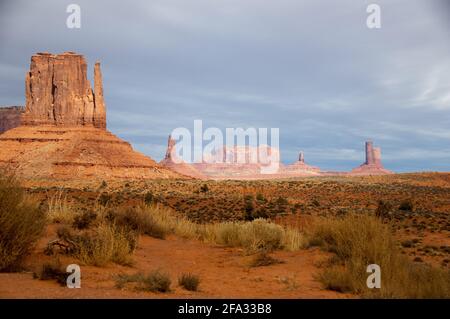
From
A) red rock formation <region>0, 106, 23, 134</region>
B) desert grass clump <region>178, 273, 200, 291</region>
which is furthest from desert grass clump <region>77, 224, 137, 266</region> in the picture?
red rock formation <region>0, 106, 23, 134</region>

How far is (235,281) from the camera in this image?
9.16 metres

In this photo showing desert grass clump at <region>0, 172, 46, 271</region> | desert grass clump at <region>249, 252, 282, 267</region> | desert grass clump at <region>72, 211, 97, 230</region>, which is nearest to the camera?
desert grass clump at <region>0, 172, 46, 271</region>

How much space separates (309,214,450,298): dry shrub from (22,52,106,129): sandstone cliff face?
10835cm

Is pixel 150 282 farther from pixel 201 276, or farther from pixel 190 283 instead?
pixel 201 276

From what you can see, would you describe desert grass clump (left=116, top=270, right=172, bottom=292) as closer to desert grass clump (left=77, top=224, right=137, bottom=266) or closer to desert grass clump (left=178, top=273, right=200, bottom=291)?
desert grass clump (left=178, top=273, right=200, bottom=291)

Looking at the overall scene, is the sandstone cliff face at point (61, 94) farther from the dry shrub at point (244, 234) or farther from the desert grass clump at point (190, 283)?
the desert grass clump at point (190, 283)

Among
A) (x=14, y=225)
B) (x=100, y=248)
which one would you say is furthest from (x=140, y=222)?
(x=14, y=225)

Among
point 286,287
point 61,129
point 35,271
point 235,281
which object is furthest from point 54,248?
point 61,129

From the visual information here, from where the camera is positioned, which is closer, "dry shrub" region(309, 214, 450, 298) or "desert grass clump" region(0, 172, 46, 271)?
"dry shrub" region(309, 214, 450, 298)

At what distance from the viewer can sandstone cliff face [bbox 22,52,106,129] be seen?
111 m

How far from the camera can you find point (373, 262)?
898 centimetres

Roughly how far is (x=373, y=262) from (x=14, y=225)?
283 inches
